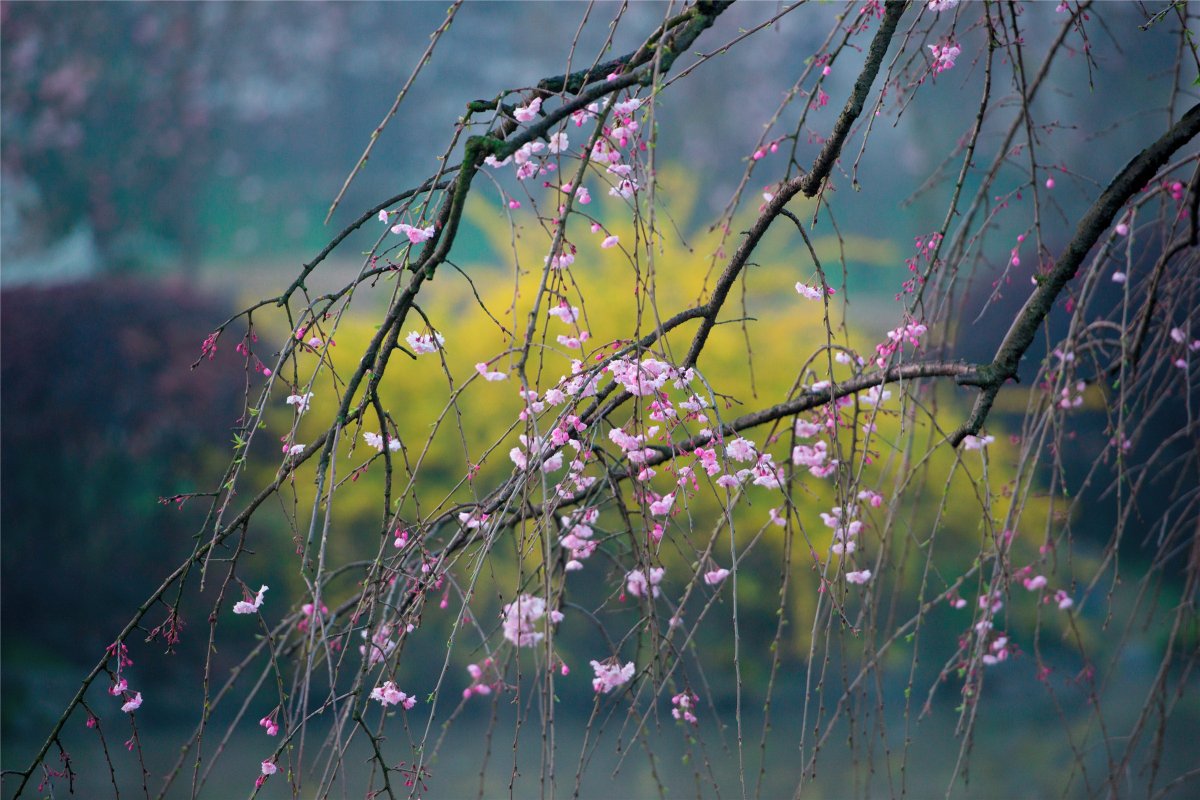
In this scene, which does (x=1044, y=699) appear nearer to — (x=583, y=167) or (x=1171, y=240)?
(x=1171, y=240)

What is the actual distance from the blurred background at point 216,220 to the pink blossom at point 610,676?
251 centimetres

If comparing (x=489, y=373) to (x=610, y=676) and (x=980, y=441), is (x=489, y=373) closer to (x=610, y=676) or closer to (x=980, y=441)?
(x=610, y=676)

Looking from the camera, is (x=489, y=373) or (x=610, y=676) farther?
(x=610, y=676)

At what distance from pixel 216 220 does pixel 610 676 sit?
3724mm

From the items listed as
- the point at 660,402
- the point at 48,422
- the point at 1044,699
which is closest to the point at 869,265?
the point at 1044,699

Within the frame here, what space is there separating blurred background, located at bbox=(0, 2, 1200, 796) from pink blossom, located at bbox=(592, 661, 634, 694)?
8.22 feet

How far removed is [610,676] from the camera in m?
1.18

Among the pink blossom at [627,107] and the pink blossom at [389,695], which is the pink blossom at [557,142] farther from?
the pink blossom at [389,695]

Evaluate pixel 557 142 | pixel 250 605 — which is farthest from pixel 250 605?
pixel 557 142

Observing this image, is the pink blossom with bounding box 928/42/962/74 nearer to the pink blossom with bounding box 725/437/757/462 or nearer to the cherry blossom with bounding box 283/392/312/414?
the pink blossom with bounding box 725/437/757/462

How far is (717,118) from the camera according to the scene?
179 inches

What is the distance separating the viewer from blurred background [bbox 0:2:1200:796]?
12.1 ft

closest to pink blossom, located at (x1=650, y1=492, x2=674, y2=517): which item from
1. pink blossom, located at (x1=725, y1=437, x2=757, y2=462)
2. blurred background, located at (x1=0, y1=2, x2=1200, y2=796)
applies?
pink blossom, located at (x1=725, y1=437, x2=757, y2=462)

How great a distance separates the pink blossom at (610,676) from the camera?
3.86 ft
